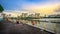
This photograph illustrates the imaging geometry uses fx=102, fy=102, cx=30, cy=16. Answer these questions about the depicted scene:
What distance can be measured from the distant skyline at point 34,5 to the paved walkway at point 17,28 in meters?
0.23

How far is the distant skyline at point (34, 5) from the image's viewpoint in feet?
4.91

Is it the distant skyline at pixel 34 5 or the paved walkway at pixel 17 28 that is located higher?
the distant skyline at pixel 34 5

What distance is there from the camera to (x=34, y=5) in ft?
4.97

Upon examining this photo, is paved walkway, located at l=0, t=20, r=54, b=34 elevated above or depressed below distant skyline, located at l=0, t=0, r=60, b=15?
below

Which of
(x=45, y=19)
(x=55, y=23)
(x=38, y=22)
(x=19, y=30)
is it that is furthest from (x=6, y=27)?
(x=55, y=23)

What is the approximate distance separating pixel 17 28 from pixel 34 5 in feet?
1.37

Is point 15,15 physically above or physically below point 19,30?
above

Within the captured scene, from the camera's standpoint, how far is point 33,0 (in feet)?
4.95

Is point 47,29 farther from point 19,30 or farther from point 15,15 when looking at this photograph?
point 15,15

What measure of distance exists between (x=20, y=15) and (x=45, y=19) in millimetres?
367

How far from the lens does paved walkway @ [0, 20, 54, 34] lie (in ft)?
4.72

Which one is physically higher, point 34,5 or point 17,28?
point 34,5

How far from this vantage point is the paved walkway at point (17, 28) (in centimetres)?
144

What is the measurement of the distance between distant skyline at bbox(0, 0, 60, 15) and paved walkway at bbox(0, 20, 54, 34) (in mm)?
234
